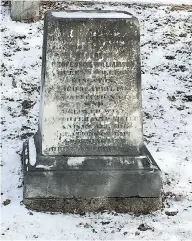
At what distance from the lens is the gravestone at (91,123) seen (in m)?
5.25

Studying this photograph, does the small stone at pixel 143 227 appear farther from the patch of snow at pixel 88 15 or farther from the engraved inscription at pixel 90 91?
the patch of snow at pixel 88 15

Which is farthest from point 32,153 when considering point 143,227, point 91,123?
point 143,227

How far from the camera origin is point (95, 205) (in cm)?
551

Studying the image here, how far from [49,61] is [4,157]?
1.55 meters

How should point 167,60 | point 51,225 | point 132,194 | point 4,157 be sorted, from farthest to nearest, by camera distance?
point 167,60 < point 4,157 < point 132,194 < point 51,225

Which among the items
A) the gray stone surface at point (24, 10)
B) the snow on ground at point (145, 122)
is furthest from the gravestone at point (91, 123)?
the gray stone surface at point (24, 10)

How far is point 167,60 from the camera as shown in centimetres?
945

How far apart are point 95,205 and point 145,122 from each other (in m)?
2.24

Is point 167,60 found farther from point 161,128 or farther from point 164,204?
point 164,204

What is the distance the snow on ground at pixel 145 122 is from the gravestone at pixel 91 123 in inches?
7.9

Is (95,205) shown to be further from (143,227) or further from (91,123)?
(91,123)

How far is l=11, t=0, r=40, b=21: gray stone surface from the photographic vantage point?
1026 cm

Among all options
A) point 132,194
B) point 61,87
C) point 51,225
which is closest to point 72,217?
point 51,225

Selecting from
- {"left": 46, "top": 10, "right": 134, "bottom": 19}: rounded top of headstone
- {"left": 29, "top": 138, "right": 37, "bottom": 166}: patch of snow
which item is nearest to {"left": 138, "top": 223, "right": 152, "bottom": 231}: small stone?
{"left": 29, "top": 138, "right": 37, "bottom": 166}: patch of snow
